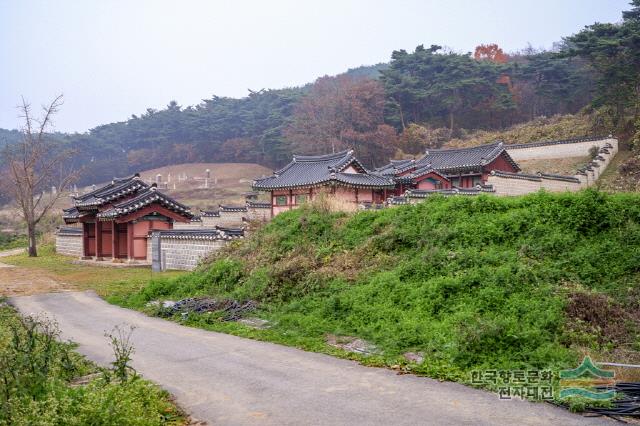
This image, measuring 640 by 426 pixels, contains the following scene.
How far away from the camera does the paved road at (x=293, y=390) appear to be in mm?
6684

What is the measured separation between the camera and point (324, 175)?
35844 mm

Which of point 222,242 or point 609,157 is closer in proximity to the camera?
point 222,242

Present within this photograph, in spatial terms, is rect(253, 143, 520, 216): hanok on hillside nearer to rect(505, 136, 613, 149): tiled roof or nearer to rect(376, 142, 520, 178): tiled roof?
rect(376, 142, 520, 178): tiled roof

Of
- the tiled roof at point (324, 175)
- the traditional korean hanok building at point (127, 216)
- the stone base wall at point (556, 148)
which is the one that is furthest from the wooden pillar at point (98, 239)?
the stone base wall at point (556, 148)

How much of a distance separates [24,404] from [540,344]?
772 cm

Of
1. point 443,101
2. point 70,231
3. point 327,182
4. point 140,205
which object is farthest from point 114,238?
point 443,101

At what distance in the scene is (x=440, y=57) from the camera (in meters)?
63.9

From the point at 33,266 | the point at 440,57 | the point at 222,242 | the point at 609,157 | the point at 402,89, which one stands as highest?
the point at 440,57

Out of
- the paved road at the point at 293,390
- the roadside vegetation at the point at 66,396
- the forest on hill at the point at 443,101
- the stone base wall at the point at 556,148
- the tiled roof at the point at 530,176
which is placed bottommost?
the paved road at the point at 293,390

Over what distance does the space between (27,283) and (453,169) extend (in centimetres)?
3107

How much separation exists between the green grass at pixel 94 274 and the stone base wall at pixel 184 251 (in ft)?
2.47

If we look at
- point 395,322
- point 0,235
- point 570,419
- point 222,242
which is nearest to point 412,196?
point 222,242

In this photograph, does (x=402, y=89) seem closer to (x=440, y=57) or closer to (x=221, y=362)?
(x=440, y=57)

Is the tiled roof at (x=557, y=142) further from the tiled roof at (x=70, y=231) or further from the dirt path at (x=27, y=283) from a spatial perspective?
the dirt path at (x=27, y=283)
